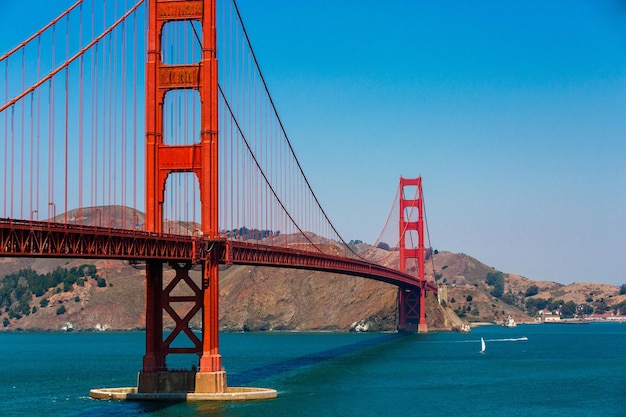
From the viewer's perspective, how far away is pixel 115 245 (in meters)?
48.1

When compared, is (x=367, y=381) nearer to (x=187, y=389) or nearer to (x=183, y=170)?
(x=187, y=389)

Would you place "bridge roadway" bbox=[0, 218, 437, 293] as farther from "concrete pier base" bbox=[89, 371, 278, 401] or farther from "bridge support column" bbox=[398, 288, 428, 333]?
"bridge support column" bbox=[398, 288, 428, 333]

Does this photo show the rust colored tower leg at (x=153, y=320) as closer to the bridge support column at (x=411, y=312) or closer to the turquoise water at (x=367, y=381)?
the turquoise water at (x=367, y=381)

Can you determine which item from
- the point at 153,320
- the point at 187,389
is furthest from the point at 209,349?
the point at 153,320

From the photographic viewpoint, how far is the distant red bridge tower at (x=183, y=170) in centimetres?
5716

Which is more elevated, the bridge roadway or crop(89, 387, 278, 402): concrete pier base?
the bridge roadway

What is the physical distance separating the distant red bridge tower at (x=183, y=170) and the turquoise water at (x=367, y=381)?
247cm

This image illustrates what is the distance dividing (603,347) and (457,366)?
47.1 metres

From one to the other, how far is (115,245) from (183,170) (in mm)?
11251

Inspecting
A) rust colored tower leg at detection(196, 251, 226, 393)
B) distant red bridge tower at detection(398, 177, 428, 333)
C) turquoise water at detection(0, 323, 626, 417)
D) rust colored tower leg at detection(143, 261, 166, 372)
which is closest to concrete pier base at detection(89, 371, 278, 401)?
rust colored tower leg at detection(196, 251, 226, 393)

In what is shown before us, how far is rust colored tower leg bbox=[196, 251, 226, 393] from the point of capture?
186ft

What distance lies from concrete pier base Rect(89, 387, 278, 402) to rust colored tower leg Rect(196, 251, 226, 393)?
450mm

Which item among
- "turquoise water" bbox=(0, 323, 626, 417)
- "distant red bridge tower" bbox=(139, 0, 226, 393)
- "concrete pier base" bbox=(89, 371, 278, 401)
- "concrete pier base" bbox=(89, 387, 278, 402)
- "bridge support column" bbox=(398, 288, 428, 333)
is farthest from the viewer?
"bridge support column" bbox=(398, 288, 428, 333)

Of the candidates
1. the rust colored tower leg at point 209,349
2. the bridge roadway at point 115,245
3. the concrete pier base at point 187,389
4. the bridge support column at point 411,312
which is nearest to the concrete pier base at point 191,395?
the concrete pier base at point 187,389
